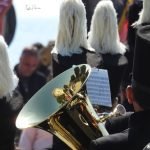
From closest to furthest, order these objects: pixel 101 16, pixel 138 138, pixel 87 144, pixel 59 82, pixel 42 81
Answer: pixel 138 138
pixel 87 144
pixel 59 82
pixel 101 16
pixel 42 81

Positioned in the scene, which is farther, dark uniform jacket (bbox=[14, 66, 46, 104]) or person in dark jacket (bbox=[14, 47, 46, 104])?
person in dark jacket (bbox=[14, 47, 46, 104])

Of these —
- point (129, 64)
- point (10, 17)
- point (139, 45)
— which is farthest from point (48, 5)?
point (139, 45)

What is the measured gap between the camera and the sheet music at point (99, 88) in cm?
580

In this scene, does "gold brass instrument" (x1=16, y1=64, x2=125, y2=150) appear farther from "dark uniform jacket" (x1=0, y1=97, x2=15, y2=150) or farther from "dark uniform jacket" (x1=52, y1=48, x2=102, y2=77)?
"dark uniform jacket" (x1=52, y1=48, x2=102, y2=77)

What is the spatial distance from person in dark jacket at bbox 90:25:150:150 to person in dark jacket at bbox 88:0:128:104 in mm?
2238

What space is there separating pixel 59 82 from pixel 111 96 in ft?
5.46

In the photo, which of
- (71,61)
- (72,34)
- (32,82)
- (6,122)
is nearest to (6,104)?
(6,122)

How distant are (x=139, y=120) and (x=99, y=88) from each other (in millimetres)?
1792

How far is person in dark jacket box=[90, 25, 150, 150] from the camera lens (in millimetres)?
4078

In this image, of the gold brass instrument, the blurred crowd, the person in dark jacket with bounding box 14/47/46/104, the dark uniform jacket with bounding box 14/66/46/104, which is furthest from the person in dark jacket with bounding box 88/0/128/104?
Answer: the person in dark jacket with bounding box 14/47/46/104

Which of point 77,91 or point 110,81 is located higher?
point 77,91

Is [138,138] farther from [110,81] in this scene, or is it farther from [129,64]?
[129,64]

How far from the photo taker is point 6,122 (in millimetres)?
5766

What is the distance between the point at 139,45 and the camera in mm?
4211
